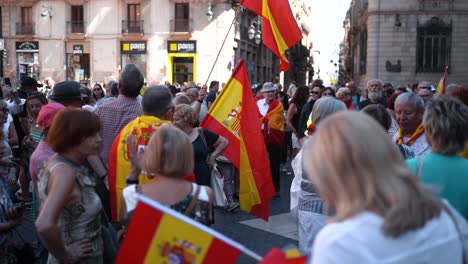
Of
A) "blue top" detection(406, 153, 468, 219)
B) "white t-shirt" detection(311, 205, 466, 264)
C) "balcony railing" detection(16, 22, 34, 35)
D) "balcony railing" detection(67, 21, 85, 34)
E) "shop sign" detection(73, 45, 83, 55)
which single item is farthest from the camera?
"balcony railing" detection(16, 22, 34, 35)

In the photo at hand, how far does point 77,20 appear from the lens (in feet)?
125

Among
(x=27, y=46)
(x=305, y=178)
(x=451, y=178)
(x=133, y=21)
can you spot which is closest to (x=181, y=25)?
(x=133, y=21)

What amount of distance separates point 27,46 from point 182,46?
37.5ft

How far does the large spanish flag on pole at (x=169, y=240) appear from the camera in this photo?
2.04 metres

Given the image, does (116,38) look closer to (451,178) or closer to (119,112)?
(119,112)

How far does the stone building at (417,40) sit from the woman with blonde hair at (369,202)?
28.0 m

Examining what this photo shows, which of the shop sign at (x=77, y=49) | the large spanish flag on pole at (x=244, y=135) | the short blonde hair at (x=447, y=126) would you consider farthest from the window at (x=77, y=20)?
the short blonde hair at (x=447, y=126)

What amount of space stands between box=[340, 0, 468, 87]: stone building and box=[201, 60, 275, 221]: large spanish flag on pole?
24.3 metres

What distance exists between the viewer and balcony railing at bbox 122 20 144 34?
3683 centimetres

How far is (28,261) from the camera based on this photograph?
390 cm

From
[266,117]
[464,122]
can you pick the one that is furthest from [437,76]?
[464,122]

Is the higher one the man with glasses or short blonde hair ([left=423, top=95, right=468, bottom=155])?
short blonde hair ([left=423, top=95, right=468, bottom=155])

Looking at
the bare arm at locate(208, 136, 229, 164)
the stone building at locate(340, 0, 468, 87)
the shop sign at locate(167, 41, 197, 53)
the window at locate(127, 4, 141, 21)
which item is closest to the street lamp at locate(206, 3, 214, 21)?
the shop sign at locate(167, 41, 197, 53)

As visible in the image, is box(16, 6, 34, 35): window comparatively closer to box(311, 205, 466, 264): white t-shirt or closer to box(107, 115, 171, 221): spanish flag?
box(107, 115, 171, 221): spanish flag
